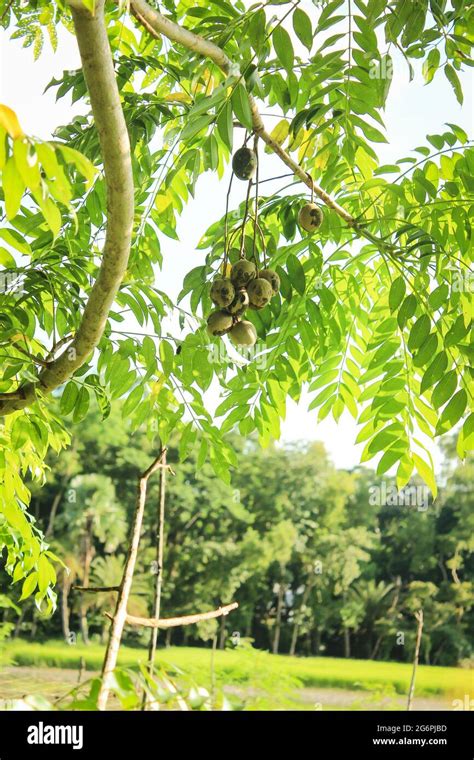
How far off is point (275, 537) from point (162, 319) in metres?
18.2

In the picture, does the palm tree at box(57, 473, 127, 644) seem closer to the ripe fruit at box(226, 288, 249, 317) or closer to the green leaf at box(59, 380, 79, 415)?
the green leaf at box(59, 380, 79, 415)

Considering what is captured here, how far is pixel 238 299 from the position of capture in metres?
1.71

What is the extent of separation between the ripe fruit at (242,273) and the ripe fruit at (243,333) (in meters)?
0.08

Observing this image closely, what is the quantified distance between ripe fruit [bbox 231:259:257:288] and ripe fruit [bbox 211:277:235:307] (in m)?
0.03

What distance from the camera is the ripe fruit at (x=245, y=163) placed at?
5.63 feet

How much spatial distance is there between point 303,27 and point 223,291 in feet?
1.73

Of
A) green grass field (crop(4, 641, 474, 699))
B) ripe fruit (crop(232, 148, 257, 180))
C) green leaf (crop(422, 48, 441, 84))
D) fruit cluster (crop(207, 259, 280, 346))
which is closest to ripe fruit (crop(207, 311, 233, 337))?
fruit cluster (crop(207, 259, 280, 346))

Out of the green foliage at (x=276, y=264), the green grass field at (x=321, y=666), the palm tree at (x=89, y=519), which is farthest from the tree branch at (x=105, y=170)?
the palm tree at (x=89, y=519)

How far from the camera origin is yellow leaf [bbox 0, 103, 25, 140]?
0.90 metres

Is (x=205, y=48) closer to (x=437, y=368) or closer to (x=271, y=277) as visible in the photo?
(x=271, y=277)

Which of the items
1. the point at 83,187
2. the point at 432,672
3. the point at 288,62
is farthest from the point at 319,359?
the point at 432,672

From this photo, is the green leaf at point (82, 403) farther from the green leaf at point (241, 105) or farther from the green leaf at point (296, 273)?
the green leaf at point (241, 105)

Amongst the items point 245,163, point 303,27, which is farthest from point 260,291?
point 303,27

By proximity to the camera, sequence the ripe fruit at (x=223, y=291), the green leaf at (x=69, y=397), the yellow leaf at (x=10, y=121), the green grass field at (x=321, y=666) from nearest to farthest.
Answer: the yellow leaf at (x=10, y=121)
the ripe fruit at (x=223, y=291)
the green leaf at (x=69, y=397)
the green grass field at (x=321, y=666)
